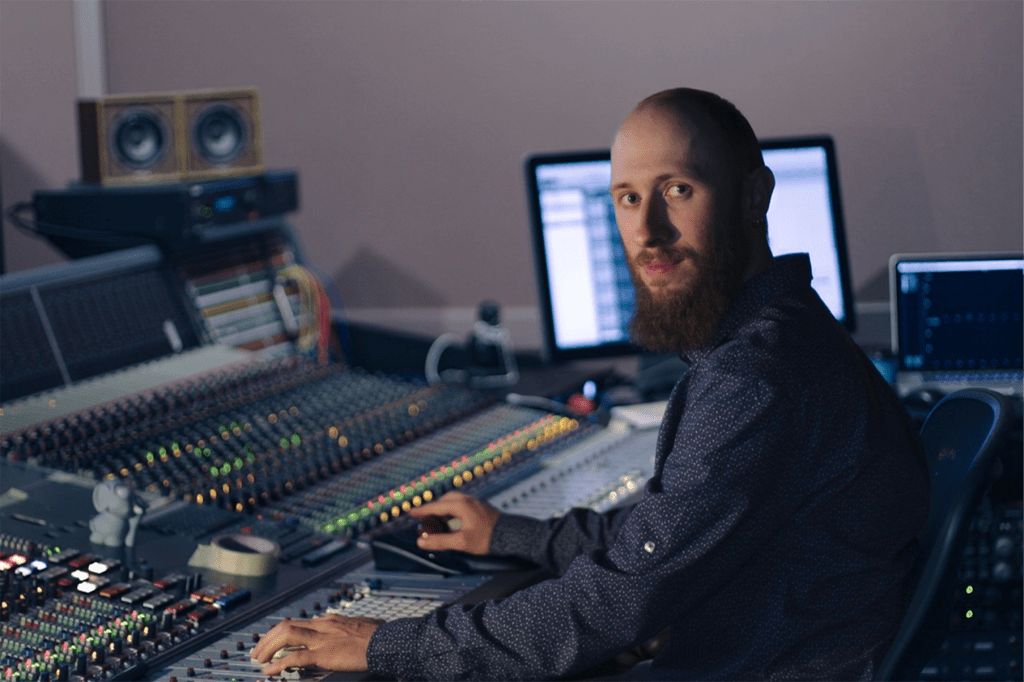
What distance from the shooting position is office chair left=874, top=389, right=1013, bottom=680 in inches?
42.2

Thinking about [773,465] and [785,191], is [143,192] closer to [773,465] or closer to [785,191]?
[785,191]

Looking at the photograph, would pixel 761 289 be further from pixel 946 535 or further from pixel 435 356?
pixel 435 356

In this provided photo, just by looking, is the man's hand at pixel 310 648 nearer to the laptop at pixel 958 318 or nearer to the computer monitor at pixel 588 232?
the computer monitor at pixel 588 232

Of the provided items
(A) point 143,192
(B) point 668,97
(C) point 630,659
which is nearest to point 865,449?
(B) point 668,97

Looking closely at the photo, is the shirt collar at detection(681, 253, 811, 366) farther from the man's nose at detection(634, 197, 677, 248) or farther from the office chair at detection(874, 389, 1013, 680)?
the office chair at detection(874, 389, 1013, 680)

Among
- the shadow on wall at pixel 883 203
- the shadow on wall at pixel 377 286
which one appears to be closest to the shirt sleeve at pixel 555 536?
the shadow on wall at pixel 883 203

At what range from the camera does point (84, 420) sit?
5.54 ft

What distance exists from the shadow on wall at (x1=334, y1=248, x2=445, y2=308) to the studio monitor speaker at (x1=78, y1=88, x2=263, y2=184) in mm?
773

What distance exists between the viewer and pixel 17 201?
2986 millimetres

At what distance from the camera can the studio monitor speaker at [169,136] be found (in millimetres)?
2295

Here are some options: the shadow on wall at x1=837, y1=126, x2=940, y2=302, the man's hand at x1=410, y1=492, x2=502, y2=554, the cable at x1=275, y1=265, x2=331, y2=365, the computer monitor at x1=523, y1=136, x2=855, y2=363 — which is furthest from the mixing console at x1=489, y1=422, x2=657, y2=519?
the shadow on wall at x1=837, y1=126, x2=940, y2=302

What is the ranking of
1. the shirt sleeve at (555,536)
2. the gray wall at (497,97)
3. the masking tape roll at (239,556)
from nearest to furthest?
the masking tape roll at (239,556) → the shirt sleeve at (555,536) → the gray wall at (497,97)

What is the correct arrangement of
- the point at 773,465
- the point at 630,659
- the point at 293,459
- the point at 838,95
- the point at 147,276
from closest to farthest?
the point at 773,465 → the point at 630,659 → the point at 293,459 → the point at 147,276 → the point at 838,95

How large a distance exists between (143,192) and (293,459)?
0.84 meters
